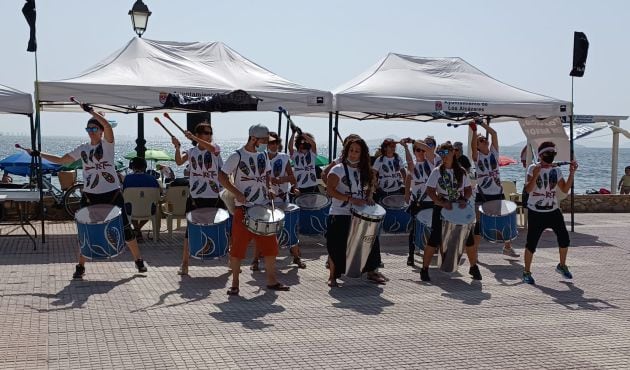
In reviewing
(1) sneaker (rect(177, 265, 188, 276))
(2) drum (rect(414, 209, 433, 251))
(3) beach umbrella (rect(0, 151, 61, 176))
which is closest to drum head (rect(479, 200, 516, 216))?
(2) drum (rect(414, 209, 433, 251))

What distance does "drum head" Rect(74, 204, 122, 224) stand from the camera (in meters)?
8.91

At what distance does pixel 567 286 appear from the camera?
9258 mm

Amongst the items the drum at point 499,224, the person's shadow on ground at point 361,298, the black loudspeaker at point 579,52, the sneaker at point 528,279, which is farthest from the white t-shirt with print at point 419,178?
the black loudspeaker at point 579,52

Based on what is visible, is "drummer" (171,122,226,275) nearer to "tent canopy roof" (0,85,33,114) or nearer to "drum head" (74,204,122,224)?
"drum head" (74,204,122,224)

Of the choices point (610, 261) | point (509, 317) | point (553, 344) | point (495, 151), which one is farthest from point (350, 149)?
point (610, 261)

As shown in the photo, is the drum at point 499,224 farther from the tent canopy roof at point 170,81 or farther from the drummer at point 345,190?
the tent canopy roof at point 170,81

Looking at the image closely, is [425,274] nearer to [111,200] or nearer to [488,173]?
[488,173]

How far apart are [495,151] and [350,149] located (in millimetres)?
3831

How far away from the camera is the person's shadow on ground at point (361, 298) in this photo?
→ 7.88 meters

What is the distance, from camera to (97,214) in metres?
9.05

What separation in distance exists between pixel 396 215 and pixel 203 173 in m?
3.44

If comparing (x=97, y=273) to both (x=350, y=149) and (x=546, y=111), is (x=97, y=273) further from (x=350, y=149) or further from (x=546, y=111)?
(x=546, y=111)

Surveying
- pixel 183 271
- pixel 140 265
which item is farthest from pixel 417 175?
pixel 140 265

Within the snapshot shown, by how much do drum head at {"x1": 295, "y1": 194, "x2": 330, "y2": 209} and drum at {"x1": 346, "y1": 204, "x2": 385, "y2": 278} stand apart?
2.88 m
